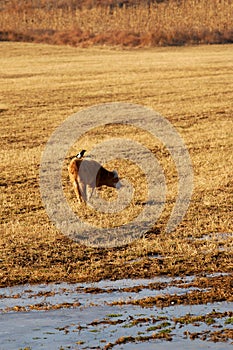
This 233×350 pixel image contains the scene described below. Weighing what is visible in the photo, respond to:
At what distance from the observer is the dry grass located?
11055 mm

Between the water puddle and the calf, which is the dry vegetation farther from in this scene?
the water puddle

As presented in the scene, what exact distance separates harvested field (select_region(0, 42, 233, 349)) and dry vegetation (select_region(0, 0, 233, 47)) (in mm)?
13777

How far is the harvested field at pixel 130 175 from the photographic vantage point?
1050 centimetres

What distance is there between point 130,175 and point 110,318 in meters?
8.99

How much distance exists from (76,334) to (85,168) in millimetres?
6525

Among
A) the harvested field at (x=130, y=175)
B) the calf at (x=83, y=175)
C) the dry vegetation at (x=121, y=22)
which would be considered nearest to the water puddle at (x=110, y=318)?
the harvested field at (x=130, y=175)

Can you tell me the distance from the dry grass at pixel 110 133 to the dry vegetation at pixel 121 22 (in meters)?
3.88

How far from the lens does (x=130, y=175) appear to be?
17.6 metres

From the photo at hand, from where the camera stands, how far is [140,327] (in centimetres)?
842

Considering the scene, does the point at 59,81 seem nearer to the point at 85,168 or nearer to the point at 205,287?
the point at 85,168

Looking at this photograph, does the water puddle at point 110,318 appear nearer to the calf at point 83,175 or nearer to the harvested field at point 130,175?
the harvested field at point 130,175

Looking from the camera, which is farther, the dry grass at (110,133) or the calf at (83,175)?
the calf at (83,175)

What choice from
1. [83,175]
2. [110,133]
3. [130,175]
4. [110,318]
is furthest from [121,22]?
Result: [110,318]

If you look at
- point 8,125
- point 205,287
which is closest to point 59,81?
point 8,125
